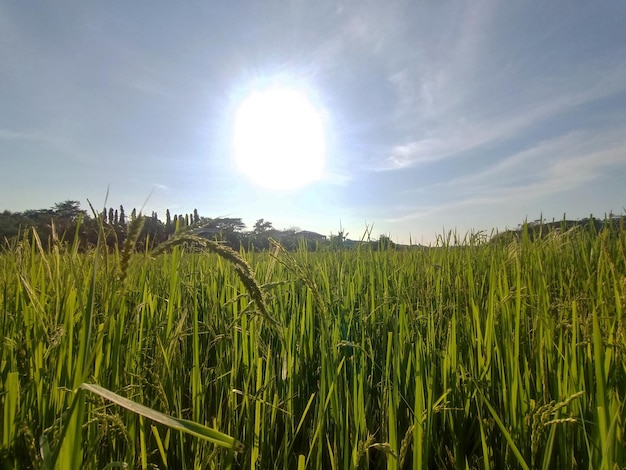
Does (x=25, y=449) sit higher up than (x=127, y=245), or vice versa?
(x=127, y=245)

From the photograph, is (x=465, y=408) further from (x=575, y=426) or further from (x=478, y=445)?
(x=575, y=426)

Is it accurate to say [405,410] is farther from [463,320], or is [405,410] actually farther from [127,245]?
[127,245]

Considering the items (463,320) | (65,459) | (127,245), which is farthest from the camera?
(463,320)

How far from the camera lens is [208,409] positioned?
3.85ft

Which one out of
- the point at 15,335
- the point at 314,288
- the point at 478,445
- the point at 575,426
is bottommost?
the point at 478,445

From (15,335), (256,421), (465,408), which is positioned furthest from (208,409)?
(465,408)

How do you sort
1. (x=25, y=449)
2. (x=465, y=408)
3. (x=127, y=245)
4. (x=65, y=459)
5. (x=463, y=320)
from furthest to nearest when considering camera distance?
(x=463, y=320) < (x=465, y=408) < (x=25, y=449) < (x=65, y=459) < (x=127, y=245)

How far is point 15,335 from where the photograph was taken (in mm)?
1149

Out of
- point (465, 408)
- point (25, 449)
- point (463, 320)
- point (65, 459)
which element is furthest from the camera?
point (463, 320)

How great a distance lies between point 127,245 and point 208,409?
967 mm

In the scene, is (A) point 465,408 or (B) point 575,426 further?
(A) point 465,408

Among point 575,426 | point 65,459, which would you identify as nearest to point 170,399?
point 65,459

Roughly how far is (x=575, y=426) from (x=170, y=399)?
3.98 ft

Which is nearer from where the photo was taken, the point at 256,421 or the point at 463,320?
the point at 256,421
